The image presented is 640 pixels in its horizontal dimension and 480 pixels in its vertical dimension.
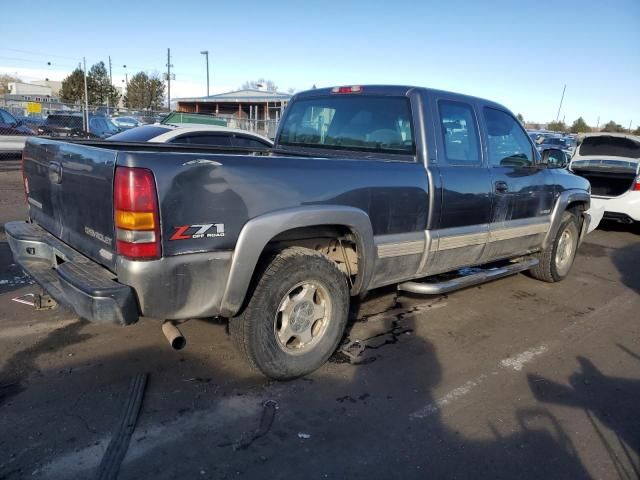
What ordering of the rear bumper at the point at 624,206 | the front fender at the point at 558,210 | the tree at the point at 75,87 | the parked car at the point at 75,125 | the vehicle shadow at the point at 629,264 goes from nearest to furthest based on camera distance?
the front fender at the point at 558,210 < the vehicle shadow at the point at 629,264 < the rear bumper at the point at 624,206 < the parked car at the point at 75,125 < the tree at the point at 75,87

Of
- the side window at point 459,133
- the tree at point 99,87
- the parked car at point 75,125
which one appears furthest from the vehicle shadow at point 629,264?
the tree at point 99,87

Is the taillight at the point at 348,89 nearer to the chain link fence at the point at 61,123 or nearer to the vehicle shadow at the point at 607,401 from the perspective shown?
the vehicle shadow at the point at 607,401

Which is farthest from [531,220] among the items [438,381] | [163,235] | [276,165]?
[163,235]

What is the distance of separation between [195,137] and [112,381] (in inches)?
221

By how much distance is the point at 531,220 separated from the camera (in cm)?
524

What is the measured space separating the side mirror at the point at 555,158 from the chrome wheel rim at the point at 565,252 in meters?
0.97

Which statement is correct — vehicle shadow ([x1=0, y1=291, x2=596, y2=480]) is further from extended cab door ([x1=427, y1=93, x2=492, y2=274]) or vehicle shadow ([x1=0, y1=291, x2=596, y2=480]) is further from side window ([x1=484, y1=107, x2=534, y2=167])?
side window ([x1=484, y1=107, x2=534, y2=167])

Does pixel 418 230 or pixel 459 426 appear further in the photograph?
pixel 418 230

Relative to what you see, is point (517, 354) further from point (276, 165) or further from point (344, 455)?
point (276, 165)

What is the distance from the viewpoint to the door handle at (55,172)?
3262 mm

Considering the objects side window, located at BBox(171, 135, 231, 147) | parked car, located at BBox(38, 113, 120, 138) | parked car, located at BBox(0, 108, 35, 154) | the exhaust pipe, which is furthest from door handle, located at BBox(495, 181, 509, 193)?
parked car, located at BBox(38, 113, 120, 138)

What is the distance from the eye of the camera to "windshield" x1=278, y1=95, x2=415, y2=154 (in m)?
4.07

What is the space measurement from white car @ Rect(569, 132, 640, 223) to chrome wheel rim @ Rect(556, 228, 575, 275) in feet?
→ 9.14

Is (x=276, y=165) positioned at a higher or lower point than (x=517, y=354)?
higher
